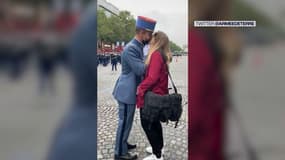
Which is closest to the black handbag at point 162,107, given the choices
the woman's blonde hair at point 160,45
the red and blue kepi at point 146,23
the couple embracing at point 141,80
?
the couple embracing at point 141,80

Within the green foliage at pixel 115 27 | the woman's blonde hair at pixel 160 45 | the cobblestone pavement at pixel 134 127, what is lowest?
the cobblestone pavement at pixel 134 127

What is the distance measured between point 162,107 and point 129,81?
0.94 ft

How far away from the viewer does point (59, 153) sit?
7.95 ft

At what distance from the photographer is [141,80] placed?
232cm

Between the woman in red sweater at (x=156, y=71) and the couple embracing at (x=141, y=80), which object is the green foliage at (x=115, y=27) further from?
the woman in red sweater at (x=156, y=71)

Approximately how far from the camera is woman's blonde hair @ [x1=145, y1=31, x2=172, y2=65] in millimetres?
2275

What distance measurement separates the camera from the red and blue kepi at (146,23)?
2.26 meters

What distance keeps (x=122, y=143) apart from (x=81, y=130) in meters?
0.30

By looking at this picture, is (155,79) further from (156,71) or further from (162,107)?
(162,107)

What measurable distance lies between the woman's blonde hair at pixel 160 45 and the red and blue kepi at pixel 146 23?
2.1 inches

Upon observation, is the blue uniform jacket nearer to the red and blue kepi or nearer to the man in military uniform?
the man in military uniform

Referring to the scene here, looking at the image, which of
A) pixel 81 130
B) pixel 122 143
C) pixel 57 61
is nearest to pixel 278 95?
pixel 122 143

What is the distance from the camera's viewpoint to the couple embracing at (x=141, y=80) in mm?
2287

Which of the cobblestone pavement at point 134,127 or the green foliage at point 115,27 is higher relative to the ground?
the green foliage at point 115,27
